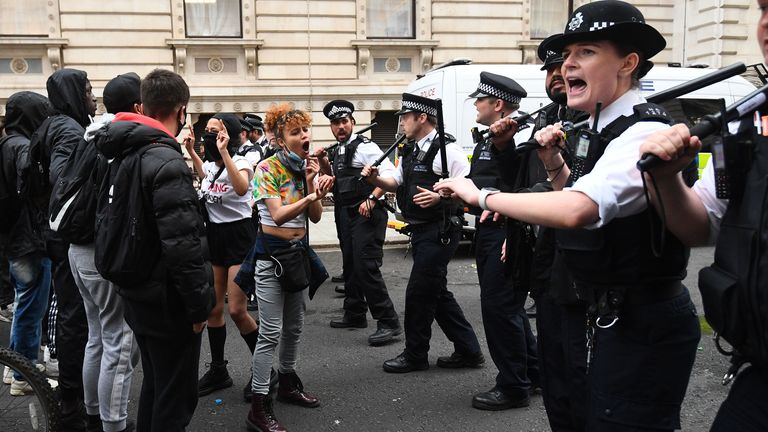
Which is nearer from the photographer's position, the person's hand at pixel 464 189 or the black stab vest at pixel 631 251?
the black stab vest at pixel 631 251

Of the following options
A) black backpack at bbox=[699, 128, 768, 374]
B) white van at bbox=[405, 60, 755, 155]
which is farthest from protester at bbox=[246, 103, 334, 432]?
white van at bbox=[405, 60, 755, 155]

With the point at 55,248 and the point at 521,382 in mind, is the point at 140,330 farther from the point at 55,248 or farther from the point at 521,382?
the point at 521,382

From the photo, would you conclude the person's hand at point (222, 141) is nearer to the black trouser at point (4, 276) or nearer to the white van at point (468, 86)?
the black trouser at point (4, 276)

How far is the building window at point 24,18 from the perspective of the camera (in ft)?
46.8

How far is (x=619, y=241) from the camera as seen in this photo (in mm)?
2016

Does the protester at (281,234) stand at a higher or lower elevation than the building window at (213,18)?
lower

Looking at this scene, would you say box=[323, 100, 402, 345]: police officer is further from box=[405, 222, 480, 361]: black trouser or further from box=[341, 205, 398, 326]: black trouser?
box=[405, 222, 480, 361]: black trouser

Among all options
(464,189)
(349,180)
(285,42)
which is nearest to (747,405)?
(464,189)

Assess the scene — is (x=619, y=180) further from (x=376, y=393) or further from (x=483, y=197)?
(x=376, y=393)

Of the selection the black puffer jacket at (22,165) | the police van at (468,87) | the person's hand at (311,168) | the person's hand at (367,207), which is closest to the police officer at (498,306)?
the person's hand at (311,168)

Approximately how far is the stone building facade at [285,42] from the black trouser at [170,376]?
1280cm

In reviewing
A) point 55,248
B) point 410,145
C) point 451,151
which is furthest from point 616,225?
point 55,248

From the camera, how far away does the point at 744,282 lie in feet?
5.04

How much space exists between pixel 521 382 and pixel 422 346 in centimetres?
94
